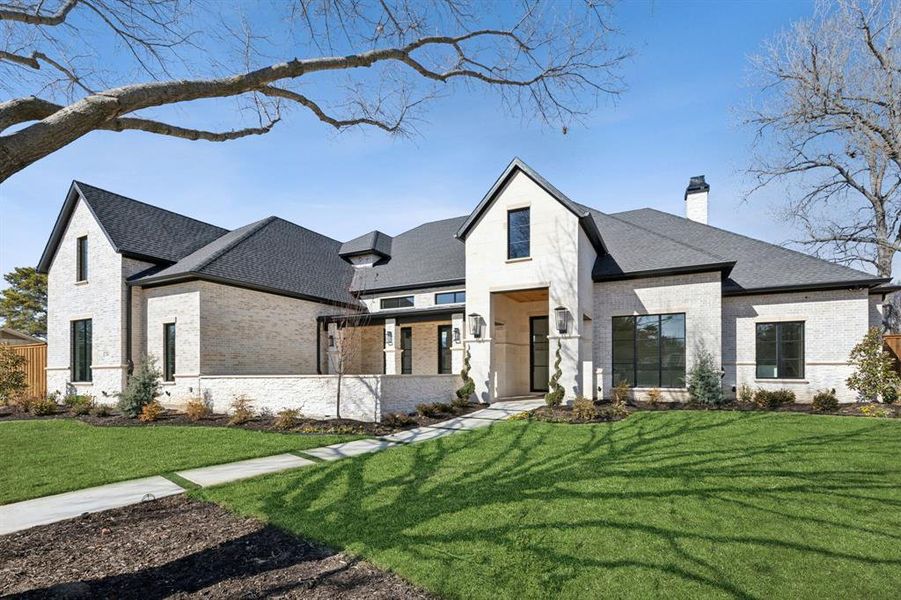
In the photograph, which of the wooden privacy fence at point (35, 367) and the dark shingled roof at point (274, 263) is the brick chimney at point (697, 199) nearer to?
the dark shingled roof at point (274, 263)

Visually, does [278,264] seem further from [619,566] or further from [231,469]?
[619,566]

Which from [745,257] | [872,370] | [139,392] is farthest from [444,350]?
[872,370]

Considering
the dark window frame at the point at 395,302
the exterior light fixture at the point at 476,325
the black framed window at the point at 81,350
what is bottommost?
the black framed window at the point at 81,350

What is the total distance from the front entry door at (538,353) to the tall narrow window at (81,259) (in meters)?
17.9

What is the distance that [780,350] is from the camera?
15.3m

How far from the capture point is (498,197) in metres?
15.5

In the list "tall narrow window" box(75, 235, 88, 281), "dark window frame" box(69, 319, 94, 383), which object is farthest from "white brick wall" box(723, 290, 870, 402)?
"tall narrow window" box(75, 235, 88, 281)

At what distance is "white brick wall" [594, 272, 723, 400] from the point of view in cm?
1445

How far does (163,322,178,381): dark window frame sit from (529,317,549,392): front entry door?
13.3 meters

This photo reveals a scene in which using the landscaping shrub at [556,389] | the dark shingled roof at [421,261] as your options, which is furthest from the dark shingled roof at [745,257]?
the dark shingled roof at [421,261]

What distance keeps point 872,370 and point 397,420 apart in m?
14.0

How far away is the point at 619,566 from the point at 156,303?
56.9 ft

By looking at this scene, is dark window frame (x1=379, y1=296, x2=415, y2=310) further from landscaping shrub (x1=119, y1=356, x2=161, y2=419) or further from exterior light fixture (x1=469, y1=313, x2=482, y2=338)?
landscaping shrub (x1=119, y1=356, x2=161, y2=419)

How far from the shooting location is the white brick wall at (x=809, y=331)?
1449 cm
